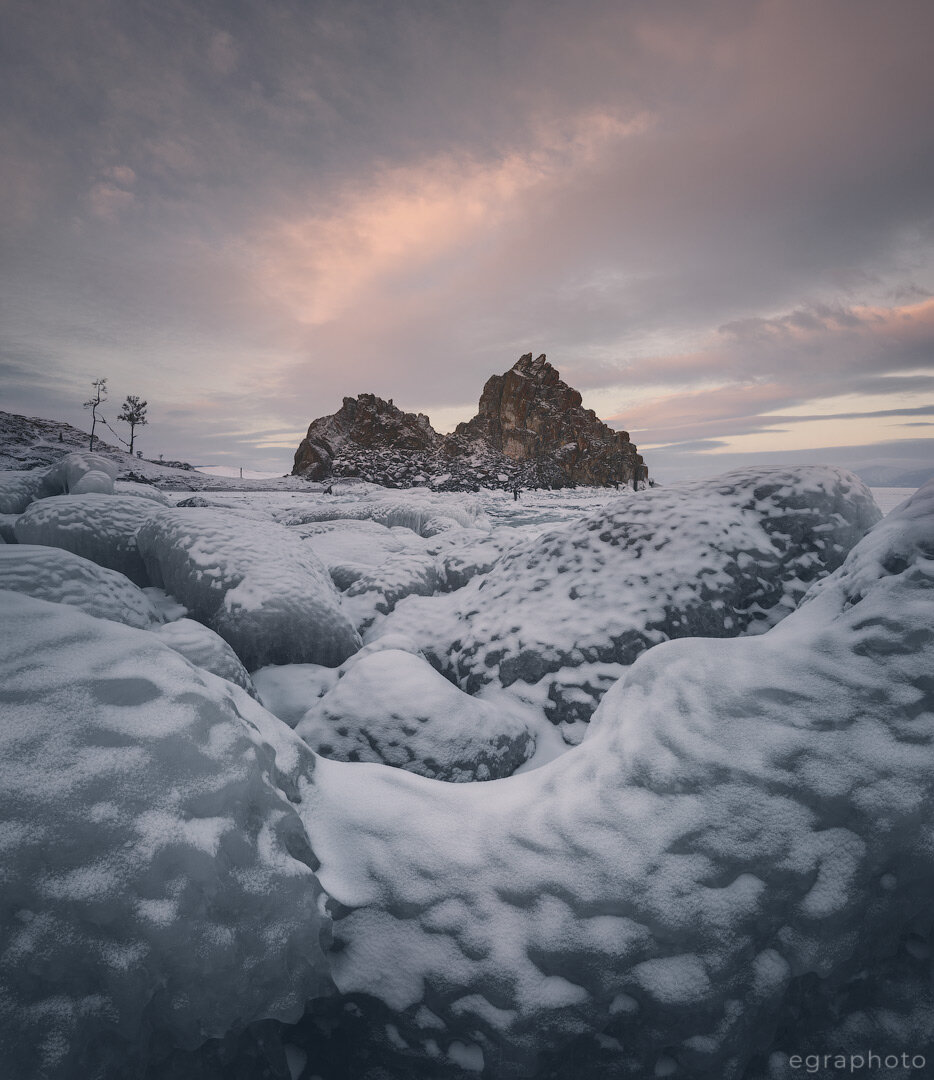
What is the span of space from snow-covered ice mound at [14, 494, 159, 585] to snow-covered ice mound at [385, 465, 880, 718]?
2047 mm

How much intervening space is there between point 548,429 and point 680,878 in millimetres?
92775

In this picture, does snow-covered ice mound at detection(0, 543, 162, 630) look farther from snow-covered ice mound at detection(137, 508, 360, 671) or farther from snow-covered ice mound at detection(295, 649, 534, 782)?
snow-covered ice mound at detection(295, 649, 534, 782)

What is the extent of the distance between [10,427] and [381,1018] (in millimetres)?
44976

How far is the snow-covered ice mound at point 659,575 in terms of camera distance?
2.26 meters

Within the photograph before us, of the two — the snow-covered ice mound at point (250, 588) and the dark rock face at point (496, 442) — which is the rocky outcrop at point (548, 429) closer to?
the dark rock face at point (496, 442)

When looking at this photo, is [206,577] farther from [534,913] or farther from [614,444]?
[614,444]

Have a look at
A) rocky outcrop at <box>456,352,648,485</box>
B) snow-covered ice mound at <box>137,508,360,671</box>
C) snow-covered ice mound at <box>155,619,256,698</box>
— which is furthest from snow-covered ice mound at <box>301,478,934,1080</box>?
rocky outcrop at <box>456,352,648,485</box>

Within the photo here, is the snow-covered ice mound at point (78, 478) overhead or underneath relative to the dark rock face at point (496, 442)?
underneath

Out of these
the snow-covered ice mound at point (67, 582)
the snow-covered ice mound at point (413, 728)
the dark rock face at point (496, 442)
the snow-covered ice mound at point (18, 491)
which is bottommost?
the snow-covered ice mound at point (413, 728)

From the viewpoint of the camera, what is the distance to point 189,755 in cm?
97

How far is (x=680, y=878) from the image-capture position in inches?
37.8

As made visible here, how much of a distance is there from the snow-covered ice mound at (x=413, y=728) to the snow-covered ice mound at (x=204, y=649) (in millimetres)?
401

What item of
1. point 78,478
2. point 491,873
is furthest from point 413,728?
point 78,478

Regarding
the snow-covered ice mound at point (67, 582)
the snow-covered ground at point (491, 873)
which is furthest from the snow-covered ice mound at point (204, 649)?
the snow-covered ground at point (491, 873)
